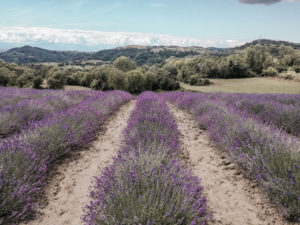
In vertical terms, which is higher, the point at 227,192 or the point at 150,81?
the point at 227,192

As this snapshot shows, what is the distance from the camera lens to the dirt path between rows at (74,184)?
244 centimetres

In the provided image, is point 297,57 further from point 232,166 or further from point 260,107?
point 232,166

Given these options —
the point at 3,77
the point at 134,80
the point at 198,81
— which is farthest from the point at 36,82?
the point at 198,81

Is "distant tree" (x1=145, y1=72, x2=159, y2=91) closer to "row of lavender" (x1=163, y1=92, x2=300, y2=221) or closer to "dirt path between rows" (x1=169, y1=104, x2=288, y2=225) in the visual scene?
"row of lavender" (x1=163, y1=92, x2=300, y2=221)

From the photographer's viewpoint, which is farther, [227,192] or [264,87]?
[264,87]

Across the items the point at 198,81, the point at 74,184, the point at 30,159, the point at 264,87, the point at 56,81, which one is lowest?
the point at 56,81

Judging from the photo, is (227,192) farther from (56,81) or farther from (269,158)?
(56,81)

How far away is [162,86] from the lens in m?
43.6

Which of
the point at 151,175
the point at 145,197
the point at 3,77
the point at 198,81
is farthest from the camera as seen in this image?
the point at 198,81

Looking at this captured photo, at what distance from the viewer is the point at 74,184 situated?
323 centimetres

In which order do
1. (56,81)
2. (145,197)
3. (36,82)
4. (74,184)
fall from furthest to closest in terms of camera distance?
(56,81), (36,82), (74,184), (145,197)

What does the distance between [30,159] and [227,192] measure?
3.06 meters

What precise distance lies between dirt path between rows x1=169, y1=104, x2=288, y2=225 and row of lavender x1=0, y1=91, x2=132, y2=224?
2.35 meters

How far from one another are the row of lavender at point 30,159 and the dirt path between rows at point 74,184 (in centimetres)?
20
